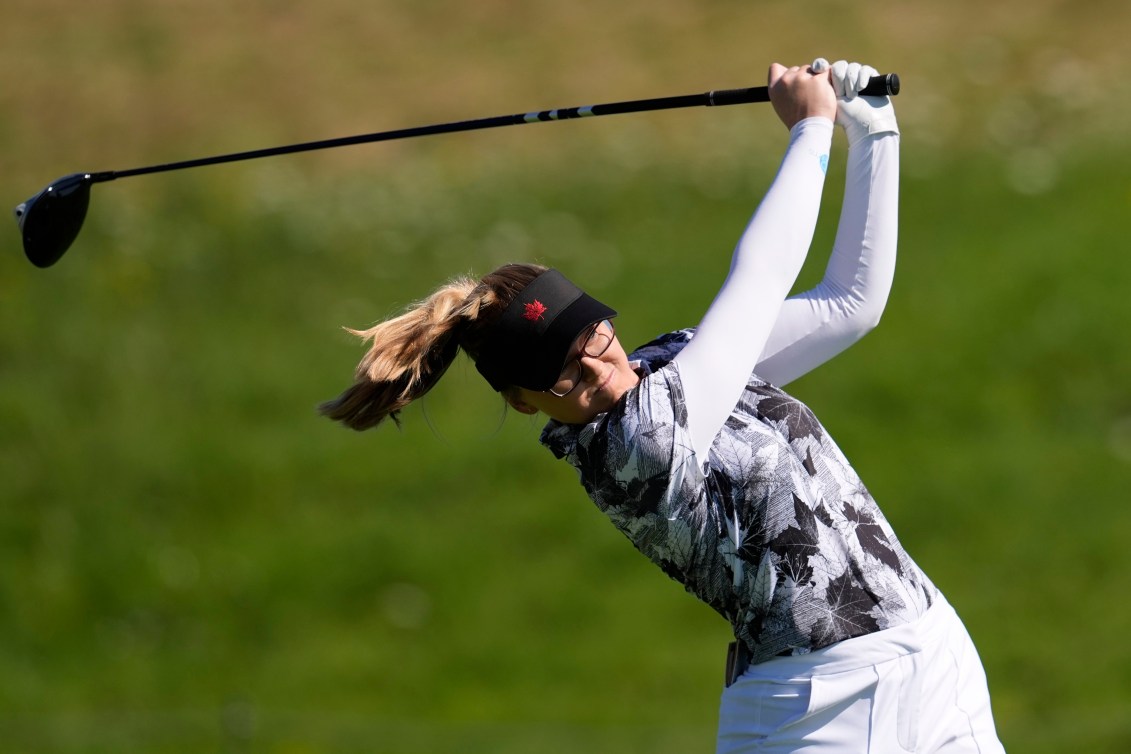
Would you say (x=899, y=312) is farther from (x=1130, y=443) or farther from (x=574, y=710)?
(x=574, y=710)

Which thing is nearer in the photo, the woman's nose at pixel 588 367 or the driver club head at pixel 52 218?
the woman's nose at pixel 588 367

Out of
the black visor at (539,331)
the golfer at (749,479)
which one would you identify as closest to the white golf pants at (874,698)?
Result: the golfer at (749,479)

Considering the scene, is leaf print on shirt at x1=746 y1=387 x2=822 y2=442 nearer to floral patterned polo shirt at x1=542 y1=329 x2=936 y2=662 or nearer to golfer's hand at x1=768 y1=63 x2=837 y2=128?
floral patterned polo shirt at x1=542 y1=329 x2=936 y2=662

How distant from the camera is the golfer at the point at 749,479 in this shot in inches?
109

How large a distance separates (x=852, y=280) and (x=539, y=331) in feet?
2.44

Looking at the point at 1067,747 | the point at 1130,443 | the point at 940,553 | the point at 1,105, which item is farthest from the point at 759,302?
the point at 1,105

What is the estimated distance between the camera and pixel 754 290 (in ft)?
9.14

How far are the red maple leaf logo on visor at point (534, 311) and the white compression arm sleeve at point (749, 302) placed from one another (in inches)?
10.5

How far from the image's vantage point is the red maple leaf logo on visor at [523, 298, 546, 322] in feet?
9.38

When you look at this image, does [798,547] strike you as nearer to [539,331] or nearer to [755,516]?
[755,516]

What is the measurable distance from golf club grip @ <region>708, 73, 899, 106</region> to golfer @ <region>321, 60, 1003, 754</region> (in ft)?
0.41

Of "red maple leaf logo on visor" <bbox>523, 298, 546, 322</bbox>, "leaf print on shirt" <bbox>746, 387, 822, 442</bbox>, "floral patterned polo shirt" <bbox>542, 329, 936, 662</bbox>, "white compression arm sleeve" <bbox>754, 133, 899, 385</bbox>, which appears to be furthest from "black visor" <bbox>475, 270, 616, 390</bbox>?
"white compression arm sleeve" <bbox>754, 133, 899, 385</bbox>

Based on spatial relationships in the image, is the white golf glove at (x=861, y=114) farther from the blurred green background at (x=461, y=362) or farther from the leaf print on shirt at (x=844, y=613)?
the blurred green background at (x=461, y=362)

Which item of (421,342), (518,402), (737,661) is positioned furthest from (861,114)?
(737,661)
